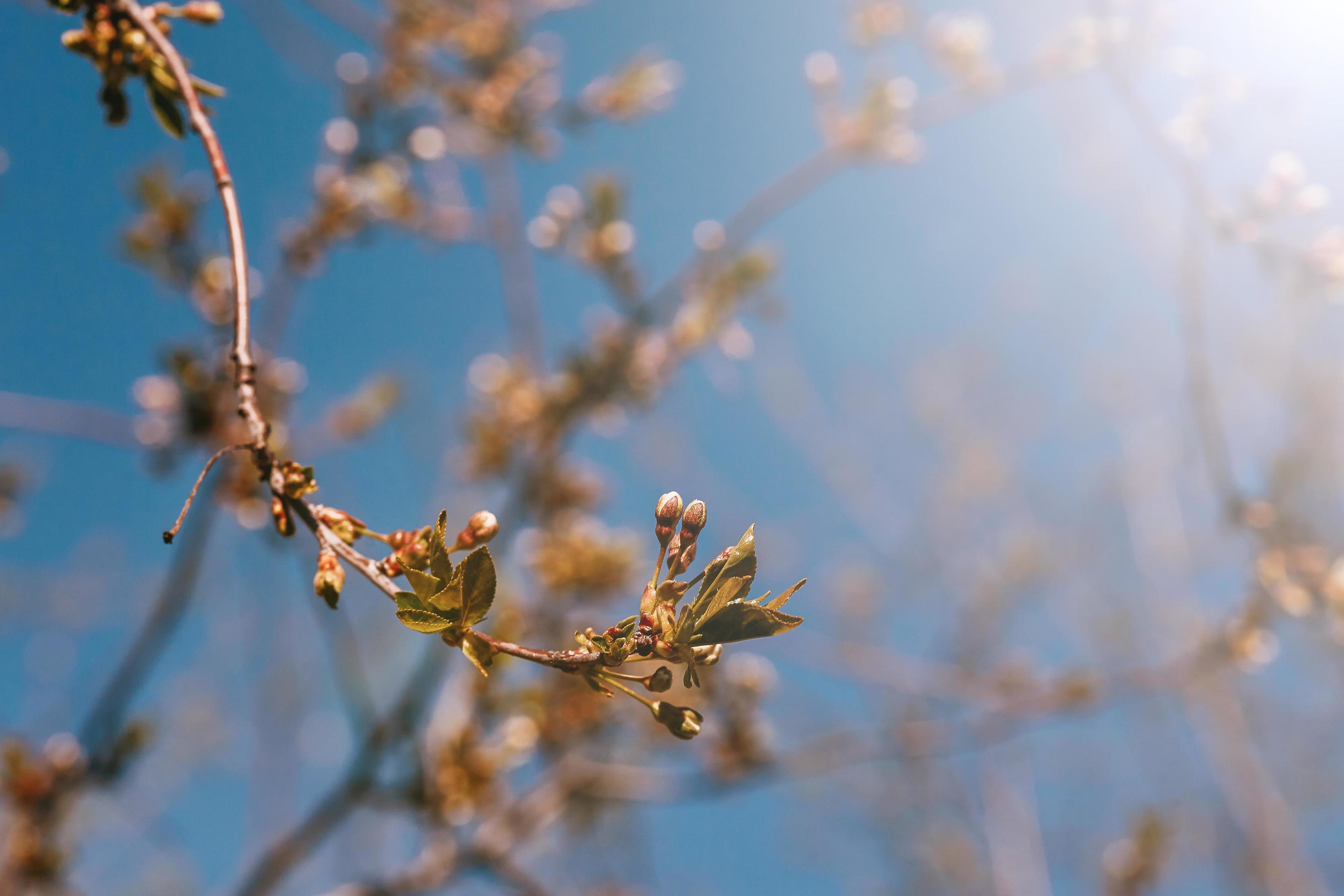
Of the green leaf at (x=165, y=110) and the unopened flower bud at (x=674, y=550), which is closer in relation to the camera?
the unopened flower bud at (x=674, y=550)

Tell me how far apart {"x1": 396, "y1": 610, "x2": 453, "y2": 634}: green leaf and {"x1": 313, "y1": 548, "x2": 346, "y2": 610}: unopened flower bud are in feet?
0.30

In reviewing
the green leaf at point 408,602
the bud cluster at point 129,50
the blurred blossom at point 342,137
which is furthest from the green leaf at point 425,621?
the blurred blossom at point 342,137

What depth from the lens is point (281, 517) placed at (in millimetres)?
801

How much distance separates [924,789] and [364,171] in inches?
302

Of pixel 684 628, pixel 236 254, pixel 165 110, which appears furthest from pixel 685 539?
pixel 165 110

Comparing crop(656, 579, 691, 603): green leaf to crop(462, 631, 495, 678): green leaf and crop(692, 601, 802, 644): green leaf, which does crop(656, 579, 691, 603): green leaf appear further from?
crop(462, 631, 495, 678): green leaf

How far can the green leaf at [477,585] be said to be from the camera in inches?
26.9

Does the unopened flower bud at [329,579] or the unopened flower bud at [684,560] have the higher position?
the unopened flower bud at [684,560]

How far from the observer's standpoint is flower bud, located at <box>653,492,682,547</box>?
31.1 inches

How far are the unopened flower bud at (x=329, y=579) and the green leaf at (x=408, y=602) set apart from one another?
0.09 metres

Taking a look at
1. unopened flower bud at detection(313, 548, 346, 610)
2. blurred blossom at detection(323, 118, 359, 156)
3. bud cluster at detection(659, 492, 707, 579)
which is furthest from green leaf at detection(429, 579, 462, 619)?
blurred blossom at detection(323, 118, 359, 156)

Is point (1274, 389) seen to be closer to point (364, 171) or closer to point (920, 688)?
point (920, 688)

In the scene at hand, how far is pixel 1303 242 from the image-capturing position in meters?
2.74

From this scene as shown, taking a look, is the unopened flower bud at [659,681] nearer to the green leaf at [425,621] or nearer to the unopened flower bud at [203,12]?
the green leaf at [425,621]
